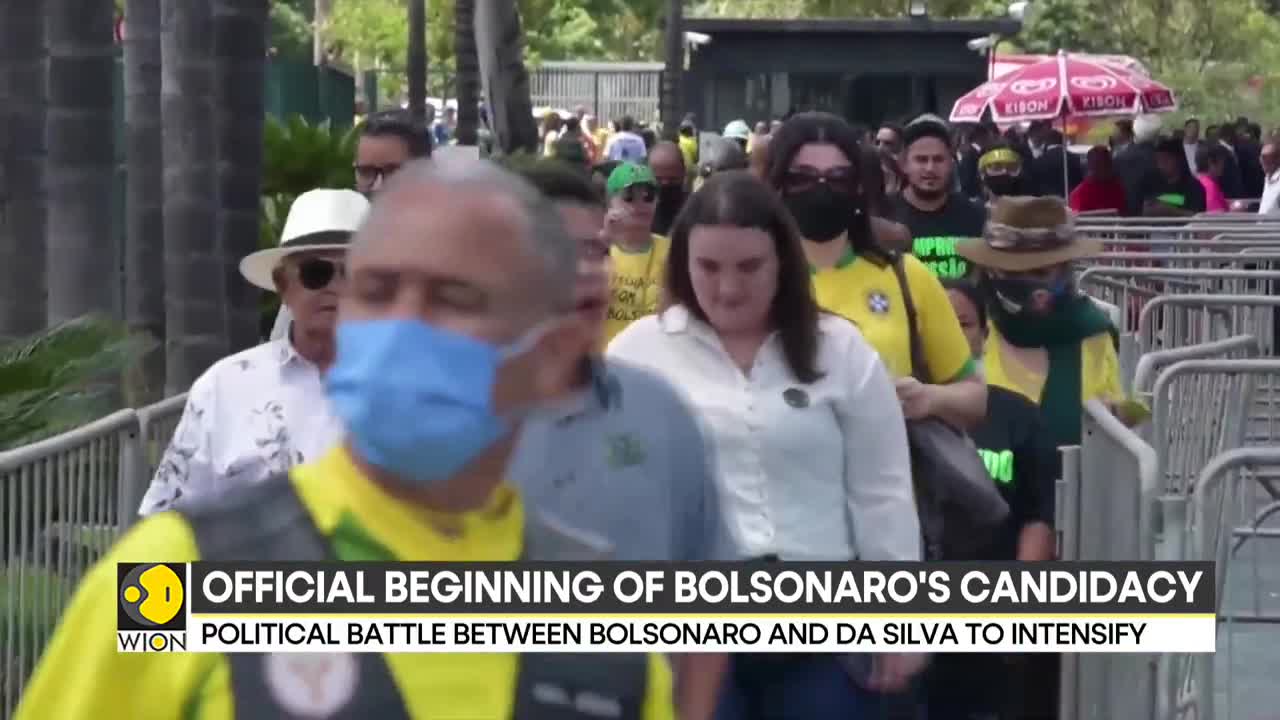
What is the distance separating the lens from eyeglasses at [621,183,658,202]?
8.74m

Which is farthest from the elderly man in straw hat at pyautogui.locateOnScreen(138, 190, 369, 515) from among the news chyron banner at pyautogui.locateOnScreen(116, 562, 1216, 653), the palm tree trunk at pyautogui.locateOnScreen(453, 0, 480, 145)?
the palm tree trunk at pyautogui.locateOnScreen(453, 0, 480, 145)

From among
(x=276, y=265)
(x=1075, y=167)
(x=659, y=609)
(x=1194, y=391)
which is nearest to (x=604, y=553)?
(x=659, y=609)

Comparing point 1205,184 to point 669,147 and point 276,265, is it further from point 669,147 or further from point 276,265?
point 276,265

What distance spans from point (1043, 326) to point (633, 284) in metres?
1.51

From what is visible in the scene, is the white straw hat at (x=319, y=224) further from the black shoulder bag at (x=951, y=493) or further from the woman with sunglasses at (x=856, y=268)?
the black shoulder bag at (x=951, y=493)

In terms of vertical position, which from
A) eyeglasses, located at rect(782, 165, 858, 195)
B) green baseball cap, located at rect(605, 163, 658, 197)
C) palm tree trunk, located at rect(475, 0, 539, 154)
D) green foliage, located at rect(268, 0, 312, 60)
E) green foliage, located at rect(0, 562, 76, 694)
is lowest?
green foliage, located at rect(0, 562, 76, 694)

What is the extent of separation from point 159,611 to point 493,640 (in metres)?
0.36

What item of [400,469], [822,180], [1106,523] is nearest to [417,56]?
[822,180]

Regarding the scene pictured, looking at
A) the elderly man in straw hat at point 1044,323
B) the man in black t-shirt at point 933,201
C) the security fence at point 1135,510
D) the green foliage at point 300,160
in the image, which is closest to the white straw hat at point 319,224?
the security fence at point 1135,510

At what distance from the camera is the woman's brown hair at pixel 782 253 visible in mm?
5316

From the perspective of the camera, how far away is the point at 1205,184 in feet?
88.0

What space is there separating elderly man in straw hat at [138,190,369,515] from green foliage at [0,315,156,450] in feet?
8.76

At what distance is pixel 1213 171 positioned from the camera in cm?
2759

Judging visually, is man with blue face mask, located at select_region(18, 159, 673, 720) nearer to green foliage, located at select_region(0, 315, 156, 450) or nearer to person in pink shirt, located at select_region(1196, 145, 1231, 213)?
green foliage, located at select_region(0, 315, 156, 450)
